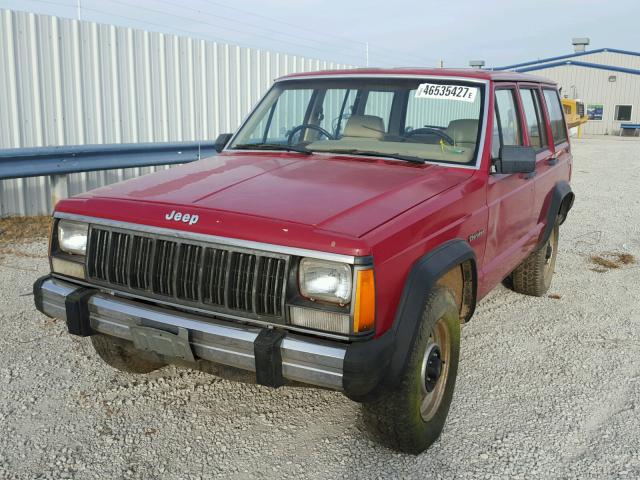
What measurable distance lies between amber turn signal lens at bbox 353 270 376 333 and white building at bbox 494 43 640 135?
36858 mm

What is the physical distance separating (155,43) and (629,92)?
3344cm

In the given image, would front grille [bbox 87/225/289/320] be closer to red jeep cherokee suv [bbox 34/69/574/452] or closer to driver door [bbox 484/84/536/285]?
red jeep cherokee suv [bbox 34/69/574/452]

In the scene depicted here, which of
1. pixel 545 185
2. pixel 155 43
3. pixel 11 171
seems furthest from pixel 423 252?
pixel 155 43

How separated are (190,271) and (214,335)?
1.06 ft

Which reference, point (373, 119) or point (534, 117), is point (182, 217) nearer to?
point (373, 119)

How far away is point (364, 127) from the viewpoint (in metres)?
4.16

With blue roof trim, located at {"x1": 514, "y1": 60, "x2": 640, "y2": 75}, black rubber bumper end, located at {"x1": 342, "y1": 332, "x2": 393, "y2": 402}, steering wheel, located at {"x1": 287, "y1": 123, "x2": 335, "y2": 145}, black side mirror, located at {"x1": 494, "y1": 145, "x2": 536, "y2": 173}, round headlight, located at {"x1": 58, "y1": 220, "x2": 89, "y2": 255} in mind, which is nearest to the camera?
black rubber bumper end, located at {"x1": 342, "y1": 332, "x2": 393, "y2": 402}

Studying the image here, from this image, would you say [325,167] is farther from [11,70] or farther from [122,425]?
[11,70]

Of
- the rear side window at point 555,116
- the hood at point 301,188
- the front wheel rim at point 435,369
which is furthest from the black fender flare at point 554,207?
the front wheel rim at point 435,369

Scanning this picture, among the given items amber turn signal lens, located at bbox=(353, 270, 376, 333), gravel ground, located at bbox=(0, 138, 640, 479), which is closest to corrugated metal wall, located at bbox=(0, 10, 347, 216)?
gravel ground, located at bbox=(0, 138, 640, 479)

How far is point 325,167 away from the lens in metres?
3.60

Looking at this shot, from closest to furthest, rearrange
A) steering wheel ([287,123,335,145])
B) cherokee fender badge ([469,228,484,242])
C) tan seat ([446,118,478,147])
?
cherokee fender badge ([469,228,484,242]), tan seat ([446,118,478,147]), steering wheel ([287,123,335,145])

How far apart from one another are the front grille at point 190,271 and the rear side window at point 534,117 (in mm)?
2826

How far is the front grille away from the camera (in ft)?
8.71
